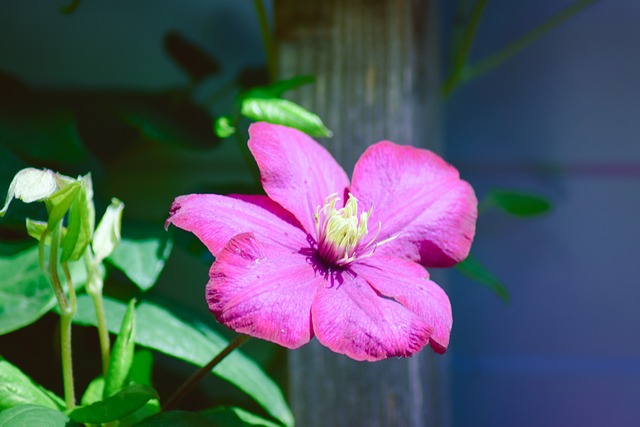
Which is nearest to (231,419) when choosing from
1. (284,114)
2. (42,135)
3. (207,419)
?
(207,419)

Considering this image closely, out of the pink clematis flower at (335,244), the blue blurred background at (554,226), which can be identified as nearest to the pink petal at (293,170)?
the pink clematis flower at (335,244)

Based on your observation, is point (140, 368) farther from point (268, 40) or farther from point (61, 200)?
point (268, 40)

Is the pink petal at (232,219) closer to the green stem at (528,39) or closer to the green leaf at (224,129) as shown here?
the green leaf at (224,129)

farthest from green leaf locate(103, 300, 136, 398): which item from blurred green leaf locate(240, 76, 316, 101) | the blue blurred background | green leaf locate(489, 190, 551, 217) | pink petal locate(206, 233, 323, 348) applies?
the blue blurred background

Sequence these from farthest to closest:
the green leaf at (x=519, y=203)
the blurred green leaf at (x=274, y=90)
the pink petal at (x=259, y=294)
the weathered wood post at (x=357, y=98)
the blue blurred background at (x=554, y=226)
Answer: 1. the blue blurred background at (x=554, y=226)
2. the green leaf at (x=519, y=203)
3. the weathered wood post at (x=357, y=98)
4. the blurred green leaf at (x=274, y=90)
5. the pink petal at (x=259, y=294)

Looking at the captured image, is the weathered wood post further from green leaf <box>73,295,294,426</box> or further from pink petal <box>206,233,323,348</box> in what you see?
pink petal <box>206,233,323,348</box>
